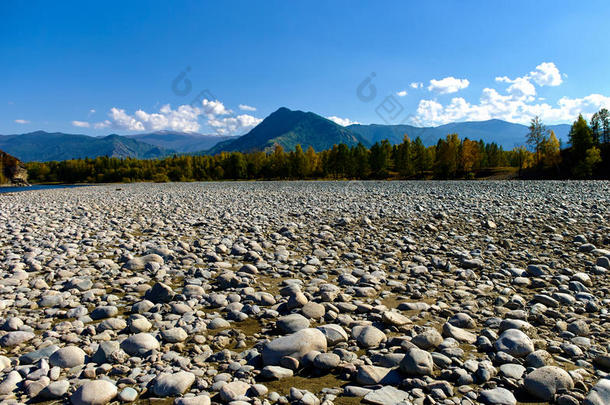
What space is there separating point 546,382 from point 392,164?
107 meters

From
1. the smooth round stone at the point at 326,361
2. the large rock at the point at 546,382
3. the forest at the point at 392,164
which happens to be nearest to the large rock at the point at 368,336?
the smooth round stone at the point at 326,361

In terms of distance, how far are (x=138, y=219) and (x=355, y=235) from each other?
29.2 ft

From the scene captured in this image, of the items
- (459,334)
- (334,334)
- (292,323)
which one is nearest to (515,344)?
(459,334)

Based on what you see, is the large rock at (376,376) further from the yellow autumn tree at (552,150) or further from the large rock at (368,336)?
the yellow autumn tree at (552,150)

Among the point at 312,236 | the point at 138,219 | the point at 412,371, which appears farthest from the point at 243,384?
the point at 138,219

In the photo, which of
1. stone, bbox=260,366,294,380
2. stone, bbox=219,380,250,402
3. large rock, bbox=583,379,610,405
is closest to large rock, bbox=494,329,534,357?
large rock, bbox=583,379,610,405

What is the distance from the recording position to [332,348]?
3.36m

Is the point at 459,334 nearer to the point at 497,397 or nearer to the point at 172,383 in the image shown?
the point at 497,397

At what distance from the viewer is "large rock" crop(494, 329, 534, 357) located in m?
3.11

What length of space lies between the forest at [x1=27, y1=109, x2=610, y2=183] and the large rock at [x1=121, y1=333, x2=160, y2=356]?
74.5 metres

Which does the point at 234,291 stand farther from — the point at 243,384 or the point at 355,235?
the point at 355,235

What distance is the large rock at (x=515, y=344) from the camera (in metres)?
3.11

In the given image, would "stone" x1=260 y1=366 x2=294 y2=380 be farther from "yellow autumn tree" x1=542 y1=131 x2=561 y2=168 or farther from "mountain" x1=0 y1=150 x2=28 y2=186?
"mountain" x1=0 y1=150 x2=28 y2=186

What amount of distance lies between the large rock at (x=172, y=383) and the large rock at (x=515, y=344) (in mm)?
2909
